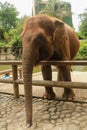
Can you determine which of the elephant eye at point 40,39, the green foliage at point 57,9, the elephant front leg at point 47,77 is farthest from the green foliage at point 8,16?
the elephant eye at point 40,39

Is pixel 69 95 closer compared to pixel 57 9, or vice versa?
pixel 69 95

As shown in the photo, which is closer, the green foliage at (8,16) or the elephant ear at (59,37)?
the elephant ear at (59,37)

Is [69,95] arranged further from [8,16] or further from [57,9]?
[8,16]

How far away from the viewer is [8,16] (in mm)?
53938

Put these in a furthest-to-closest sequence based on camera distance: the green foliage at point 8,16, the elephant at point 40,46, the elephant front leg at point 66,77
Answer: the green foliage at point 8,16 → the elephant front leg at point 66,77 → the elephant at point 40,46

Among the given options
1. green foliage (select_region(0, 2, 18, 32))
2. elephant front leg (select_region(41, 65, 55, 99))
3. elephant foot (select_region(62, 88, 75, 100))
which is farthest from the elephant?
green foliage (select_region(0, 2, 18, 32))

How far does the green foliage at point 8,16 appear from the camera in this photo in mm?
53744

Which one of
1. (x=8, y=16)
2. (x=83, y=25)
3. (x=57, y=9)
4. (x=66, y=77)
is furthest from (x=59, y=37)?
(x=8, y=16)

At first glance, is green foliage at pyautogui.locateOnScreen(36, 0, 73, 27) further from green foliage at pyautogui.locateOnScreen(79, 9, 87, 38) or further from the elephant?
the elephant

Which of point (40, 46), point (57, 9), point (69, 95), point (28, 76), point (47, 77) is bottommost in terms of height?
point (69, 95)

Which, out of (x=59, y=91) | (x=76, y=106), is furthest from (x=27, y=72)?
(x=59, y=91)

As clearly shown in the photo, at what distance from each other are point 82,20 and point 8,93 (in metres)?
33.8

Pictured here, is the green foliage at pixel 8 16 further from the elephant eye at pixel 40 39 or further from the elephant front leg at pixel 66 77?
the elephant eye at pixel 40 39

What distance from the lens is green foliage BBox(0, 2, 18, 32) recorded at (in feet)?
176
